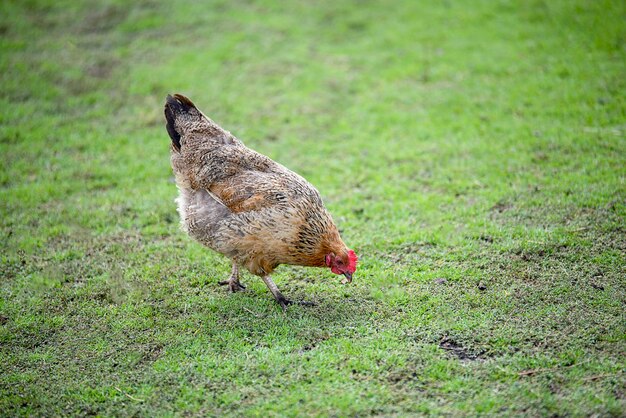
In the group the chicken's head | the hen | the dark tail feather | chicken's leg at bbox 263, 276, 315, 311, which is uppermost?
the dark tail feather

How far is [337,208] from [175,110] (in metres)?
2.15

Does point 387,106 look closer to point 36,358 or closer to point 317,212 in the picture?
point 317,212

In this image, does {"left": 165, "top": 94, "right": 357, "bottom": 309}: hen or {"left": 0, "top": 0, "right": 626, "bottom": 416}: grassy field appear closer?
{"left": 0, "top": 0, "right": 626, "bottom": 416}: grassy field

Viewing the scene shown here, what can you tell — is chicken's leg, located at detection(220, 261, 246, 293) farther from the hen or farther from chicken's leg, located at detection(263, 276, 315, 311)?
chicken's leg, located at detection(263, 276, 315, 311)

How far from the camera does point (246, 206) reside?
528 centimetres

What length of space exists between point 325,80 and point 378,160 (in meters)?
2.47

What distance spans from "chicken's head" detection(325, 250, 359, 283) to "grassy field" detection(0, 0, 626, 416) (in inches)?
17.0

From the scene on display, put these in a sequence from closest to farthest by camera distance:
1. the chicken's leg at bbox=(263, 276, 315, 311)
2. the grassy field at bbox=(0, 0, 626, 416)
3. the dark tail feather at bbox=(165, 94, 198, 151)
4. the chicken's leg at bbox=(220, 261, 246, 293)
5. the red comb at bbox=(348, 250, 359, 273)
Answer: the grassy field at bbox=(0, 0, 626, 416) → the red comb at bbox=(348, 250, 359, 273) → the chicken's leg at bbox=(263, 276, 315, 311) → the chicken's leg at bbox=(220, 261, 246, 293) → the dark tail feather at bbox=(165, 94, 198, 151)

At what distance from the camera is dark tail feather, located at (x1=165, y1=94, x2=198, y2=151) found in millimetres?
6066

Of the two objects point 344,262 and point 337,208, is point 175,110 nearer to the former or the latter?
point 337,208

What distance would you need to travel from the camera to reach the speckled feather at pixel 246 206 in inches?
201

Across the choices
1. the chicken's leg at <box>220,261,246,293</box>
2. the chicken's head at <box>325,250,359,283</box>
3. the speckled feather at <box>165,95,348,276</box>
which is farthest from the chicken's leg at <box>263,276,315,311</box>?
the chicken's head at <box>325,250,359,283</box>

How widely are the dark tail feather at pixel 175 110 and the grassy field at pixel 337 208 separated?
47.0 inches

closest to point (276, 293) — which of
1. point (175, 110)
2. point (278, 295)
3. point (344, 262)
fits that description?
point (278, 295)
